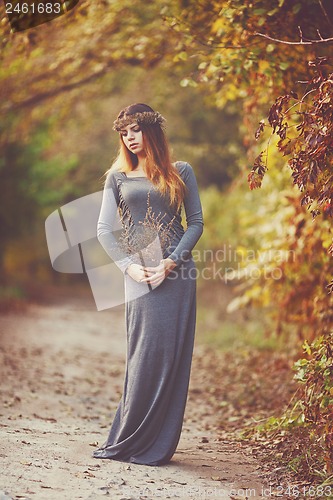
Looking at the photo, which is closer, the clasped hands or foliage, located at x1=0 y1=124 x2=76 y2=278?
the clasped hands

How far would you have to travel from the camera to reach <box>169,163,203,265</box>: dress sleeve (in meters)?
4.50

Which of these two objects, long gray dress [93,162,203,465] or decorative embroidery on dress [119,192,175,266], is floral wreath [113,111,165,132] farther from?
decorative embroidery on dress [119,192,175,266]

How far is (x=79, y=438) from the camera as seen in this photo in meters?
5.31

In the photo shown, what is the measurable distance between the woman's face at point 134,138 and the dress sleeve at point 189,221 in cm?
33

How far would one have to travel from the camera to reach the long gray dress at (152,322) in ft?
14.7

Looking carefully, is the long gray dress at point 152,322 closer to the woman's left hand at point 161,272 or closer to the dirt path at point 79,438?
the woman's left hand at point 161,272

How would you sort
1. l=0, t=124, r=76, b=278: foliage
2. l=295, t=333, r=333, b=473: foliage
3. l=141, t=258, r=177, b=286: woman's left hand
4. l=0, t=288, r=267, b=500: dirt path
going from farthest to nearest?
l=0, t=124, r=76, b=278: foliage
l=141, t=258, r=177, b=286: woman's left hand
l=295, t=333, r=333, b=473: foliage
l=0, t=288, r=267, b=500: dirt path

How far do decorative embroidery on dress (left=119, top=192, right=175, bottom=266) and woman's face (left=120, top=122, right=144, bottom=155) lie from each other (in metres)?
0.33

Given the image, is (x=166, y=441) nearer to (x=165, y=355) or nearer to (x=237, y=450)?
(x=165, y=355)

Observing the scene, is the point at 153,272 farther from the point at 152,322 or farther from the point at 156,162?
the point at 156,162

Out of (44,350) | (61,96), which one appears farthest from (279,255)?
(61,96)

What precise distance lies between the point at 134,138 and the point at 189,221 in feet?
2.12

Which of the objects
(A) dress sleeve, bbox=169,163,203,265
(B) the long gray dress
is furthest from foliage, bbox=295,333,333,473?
(A) dress sleeve, bbox=169,163,203,265

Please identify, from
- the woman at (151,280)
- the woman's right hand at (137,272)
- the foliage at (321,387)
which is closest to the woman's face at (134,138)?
the woman at (151,280)
